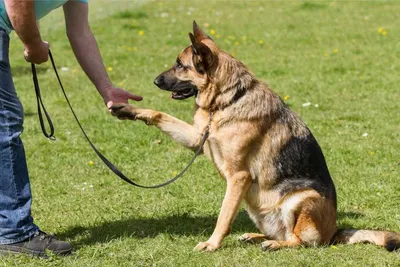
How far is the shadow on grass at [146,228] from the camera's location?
5.46 metres

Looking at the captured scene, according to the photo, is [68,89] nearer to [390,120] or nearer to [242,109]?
[390,120]

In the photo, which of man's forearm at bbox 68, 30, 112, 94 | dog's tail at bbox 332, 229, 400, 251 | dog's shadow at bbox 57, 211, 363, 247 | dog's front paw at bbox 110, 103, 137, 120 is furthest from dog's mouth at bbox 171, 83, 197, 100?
dog's tail at bbox 332, 229, 400, 251

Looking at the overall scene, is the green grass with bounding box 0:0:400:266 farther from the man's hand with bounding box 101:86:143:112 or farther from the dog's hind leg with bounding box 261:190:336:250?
the man's hand with bounding box 101:86:143:112

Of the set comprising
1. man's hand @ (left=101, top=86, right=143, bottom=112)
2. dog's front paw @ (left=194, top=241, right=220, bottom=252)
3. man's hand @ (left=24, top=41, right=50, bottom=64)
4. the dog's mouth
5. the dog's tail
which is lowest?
dog's front paw @ (left=194, top=241, right=220, bottom=252)

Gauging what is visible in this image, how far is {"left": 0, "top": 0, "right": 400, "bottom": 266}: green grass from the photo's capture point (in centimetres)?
520

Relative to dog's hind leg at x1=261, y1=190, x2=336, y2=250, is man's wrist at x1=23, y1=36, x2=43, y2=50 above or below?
above

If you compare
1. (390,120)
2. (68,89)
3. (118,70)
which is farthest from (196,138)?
(118,70)

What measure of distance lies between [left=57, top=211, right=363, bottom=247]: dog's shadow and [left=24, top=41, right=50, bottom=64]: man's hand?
138cm

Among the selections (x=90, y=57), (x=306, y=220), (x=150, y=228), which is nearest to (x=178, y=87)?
(x=90, y=57)

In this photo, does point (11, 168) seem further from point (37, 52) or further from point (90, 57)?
point (90, 57)

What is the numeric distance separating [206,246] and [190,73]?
4.07 feet

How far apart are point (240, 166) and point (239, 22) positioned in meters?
Result: 11.8

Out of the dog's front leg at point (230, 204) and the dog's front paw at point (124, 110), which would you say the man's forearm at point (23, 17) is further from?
the dog's front leg at point (230, 204)

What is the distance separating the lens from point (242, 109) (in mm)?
5297
